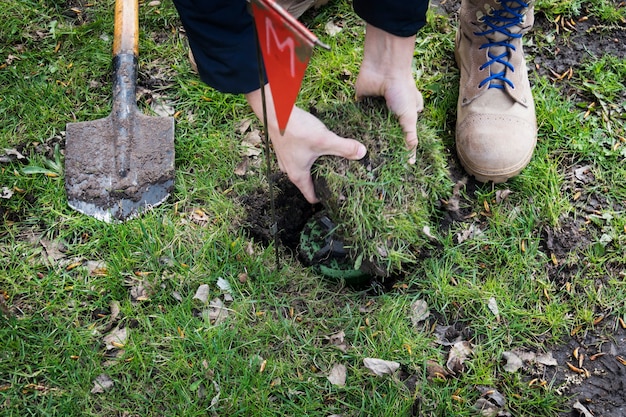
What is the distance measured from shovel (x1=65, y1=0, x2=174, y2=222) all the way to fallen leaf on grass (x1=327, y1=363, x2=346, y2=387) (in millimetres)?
1122

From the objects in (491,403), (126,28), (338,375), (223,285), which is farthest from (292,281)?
(126,28)

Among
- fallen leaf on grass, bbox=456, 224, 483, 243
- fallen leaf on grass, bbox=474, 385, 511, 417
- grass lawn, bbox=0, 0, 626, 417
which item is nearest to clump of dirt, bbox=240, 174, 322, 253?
grass lawn, bbox=0, 0, 626, 417

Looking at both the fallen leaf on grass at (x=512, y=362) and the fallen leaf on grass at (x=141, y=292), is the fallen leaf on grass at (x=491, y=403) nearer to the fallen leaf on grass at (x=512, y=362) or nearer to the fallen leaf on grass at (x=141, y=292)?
the fallen leaf on grass at (x=512, y=362)

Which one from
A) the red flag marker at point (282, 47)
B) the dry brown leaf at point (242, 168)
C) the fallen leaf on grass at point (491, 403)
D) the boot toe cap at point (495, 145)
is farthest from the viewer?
the dry brown leaf at point (242, 168)

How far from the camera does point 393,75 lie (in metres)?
2.32

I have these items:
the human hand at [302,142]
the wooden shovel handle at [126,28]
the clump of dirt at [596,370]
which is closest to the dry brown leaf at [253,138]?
the human hand at [302,142]

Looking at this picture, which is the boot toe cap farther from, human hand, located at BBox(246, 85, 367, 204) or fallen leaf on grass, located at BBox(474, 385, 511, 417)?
fallen leaf on grass, located at BBox(474, 385, 511, 417)

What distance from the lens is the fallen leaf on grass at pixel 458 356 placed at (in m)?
2.22

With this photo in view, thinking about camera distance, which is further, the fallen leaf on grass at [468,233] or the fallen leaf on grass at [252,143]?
the fallen leaf on grass at [252,143]

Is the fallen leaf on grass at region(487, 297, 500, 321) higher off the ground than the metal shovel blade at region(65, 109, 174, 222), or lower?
lower

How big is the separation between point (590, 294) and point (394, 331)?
2.81 feet

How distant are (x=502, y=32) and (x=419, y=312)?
1415mm

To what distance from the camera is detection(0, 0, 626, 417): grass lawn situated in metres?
2.19

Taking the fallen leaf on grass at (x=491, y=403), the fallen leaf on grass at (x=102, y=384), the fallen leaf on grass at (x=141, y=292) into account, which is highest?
the fallen leaf on grass at (x=141, y=292)
